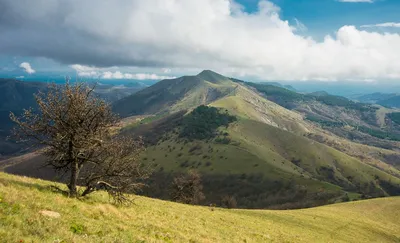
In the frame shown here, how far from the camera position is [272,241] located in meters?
31.4

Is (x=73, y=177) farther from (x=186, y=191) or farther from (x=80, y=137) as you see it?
(x=186, y=191)

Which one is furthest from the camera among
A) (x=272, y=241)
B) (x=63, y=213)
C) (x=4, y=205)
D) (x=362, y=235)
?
(x=362, y=235)

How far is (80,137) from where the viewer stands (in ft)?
76.9

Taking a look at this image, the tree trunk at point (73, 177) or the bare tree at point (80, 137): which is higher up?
the bare tree at point (80, 137)

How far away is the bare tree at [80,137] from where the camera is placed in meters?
23.4

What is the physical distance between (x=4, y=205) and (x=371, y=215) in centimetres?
7371

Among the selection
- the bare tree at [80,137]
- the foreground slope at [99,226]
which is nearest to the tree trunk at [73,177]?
the bare tree at [80,137]

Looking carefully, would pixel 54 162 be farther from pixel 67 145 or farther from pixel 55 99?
pixel 55 99

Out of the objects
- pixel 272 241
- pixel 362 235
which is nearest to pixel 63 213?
pixel 272 241

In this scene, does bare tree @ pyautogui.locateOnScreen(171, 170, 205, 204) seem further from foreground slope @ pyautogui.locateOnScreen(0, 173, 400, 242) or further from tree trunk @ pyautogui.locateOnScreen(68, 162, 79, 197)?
tree trunk @ pyautogui.locateOnScreen(68, 162, 79, 197)

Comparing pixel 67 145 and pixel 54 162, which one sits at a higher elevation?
pixel 67 145

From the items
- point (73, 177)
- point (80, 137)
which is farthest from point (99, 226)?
point (73, 177)

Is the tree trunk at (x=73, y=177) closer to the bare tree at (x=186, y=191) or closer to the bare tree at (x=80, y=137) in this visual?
the bare tree at (x=80, y=137)

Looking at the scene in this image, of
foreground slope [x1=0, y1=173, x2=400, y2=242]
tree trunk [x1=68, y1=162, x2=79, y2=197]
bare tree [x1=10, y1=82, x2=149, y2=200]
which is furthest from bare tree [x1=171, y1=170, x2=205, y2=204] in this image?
tree trunk [x1=68, y1=162, x2=79, y2=197]
